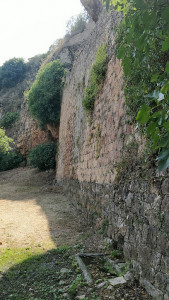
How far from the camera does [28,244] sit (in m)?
4.62

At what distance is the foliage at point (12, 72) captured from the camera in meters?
27.2

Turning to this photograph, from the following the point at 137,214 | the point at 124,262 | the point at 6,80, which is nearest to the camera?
the point at 137,214

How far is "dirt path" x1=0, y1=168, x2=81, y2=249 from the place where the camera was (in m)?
4.84

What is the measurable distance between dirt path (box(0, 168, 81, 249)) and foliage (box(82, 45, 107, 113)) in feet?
9.40

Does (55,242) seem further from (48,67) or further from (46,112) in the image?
(48,67)

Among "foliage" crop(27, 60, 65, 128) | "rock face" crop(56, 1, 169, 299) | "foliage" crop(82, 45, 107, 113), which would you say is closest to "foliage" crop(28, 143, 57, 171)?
"foliage" crop(27, 60, 65, 128)

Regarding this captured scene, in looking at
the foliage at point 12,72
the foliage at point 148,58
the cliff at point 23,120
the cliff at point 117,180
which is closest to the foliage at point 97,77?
the cliff at point 117,180

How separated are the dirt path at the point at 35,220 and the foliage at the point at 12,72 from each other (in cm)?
1836

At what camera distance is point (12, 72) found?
27156mm

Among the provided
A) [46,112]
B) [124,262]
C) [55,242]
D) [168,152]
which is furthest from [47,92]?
[168,152]

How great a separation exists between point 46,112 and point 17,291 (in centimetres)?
1252

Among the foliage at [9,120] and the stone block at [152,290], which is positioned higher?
the foliage at [9,120]

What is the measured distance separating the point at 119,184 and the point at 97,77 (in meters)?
2.87

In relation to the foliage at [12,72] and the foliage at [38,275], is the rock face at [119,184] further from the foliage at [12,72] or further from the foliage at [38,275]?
the foliage at [12,72]
